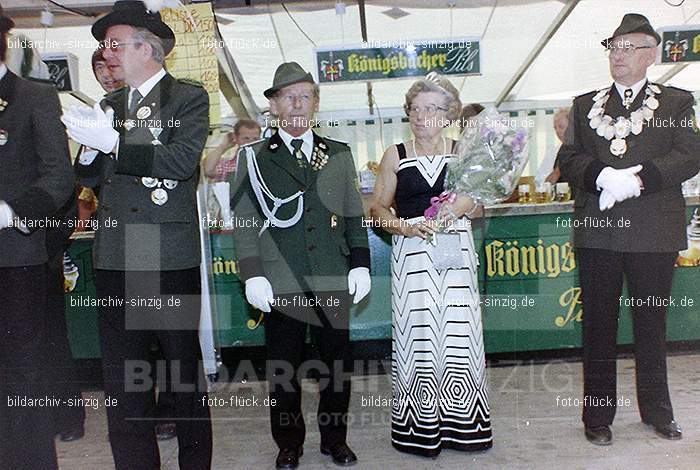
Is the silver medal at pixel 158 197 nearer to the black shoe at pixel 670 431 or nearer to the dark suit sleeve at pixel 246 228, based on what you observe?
the dark suit sleeve at pixel 246 228

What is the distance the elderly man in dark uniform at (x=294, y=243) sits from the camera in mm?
2707

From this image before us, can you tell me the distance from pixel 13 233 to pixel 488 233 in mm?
2698

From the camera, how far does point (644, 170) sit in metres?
2.67

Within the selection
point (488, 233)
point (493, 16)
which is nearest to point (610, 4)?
point (493, 16)

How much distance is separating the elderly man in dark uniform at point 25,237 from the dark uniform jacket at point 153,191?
17 centimetres

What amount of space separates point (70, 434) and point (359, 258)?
167 cm

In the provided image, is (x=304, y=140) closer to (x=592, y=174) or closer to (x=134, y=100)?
(x=134, y=100)

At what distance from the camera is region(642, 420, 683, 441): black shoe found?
112 inches

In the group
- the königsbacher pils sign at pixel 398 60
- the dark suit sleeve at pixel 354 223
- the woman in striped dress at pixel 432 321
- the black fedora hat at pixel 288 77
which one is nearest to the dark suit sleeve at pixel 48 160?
the black fedora hat at pixel 288 77

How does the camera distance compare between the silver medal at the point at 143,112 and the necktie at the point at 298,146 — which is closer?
the silver medal at the point at 143,112

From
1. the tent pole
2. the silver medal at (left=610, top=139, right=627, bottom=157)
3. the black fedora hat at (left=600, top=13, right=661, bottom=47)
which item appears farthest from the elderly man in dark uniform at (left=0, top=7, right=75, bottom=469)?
the tent pole

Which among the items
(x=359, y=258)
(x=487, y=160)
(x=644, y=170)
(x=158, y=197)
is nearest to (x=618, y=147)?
(x=644, y=170)

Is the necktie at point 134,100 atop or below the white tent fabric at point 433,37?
below

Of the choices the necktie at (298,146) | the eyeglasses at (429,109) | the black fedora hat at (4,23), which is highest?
the black fedora hat at (4,23)
